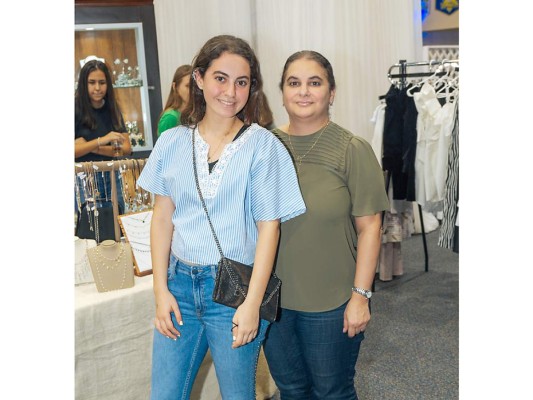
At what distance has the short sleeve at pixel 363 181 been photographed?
1.36m

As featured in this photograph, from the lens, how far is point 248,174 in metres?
1.20

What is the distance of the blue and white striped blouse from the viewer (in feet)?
3.94

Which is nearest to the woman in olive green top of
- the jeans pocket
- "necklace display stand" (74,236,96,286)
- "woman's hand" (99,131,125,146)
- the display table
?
the jeans pocket

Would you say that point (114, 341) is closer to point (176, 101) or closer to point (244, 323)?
point (244, 323)

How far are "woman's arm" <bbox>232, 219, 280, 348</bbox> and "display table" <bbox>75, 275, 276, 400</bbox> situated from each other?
25.8 inches

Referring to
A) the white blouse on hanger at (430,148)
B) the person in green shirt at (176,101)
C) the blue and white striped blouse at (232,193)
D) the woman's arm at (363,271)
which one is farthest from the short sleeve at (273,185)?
the white blouse on hanger at (430,148)

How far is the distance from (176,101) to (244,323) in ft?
5.55

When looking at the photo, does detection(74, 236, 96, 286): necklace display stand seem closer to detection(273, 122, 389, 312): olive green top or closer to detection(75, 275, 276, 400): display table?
detection(75, 275, 276, 400): display table

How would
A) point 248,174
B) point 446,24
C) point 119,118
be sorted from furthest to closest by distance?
point 446,24
point 119,118
point 248,174

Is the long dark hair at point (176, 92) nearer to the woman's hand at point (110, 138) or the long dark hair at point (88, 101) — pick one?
the long dark hair at point (88, 101)

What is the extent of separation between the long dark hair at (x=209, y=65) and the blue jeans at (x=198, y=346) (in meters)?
0.32
